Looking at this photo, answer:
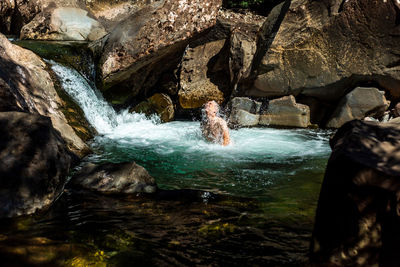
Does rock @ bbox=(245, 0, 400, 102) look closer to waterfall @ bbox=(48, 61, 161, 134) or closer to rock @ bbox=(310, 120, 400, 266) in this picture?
waterfall @ bbox=(48, 61, 161, 134)

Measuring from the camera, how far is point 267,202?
3723mm

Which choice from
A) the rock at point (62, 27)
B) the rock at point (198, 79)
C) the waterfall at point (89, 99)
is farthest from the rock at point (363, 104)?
the rock at point (62, 27)

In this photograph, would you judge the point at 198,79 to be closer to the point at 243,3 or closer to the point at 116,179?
the point at 243,3

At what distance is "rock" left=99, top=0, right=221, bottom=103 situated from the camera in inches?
335

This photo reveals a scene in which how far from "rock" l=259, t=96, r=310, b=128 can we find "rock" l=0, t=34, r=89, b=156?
222 inches

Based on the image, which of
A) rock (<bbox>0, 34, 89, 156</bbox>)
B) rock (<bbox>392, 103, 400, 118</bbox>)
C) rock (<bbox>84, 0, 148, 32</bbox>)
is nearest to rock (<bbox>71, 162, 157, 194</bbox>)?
rock (<bbox>0, 34, 89, 156</bbox>)

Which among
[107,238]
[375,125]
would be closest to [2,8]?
[107,238]

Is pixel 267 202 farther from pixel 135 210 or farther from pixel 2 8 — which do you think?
pixel 2 8

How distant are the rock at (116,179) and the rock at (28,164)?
1.62 ft

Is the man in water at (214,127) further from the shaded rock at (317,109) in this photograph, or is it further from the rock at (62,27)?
the rock at (62,27)

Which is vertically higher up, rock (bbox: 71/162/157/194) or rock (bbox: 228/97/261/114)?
rock (bbox: 228/97/261/114)

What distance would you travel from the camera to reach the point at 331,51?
925cm

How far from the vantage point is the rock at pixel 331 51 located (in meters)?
8.80

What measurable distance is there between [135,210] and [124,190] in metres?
0.60
